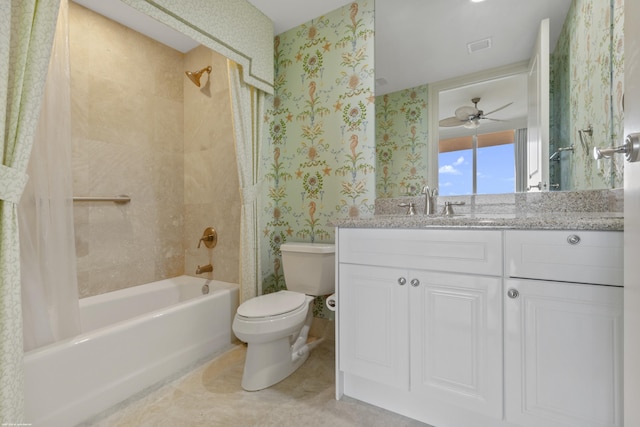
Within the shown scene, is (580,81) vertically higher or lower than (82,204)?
higher

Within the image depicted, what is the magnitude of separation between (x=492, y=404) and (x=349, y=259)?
740mm

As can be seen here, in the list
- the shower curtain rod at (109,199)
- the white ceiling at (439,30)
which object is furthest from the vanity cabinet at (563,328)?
the shower curtain rod at (109,199)

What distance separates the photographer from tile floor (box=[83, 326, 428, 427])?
4.13ft

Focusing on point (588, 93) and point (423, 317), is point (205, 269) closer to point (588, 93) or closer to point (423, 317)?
point (423, 317)

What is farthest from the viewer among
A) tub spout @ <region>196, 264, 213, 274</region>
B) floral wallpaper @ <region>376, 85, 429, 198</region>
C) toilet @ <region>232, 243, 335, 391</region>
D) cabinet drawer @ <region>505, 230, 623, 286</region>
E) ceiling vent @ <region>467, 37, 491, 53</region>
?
tub spout @ <region>196, 264, 213, 274</region>

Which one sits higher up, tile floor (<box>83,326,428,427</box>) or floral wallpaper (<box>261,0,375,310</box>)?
floral wallpaper (<box>261,0,375,310</box>)

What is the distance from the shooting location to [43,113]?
1213mm

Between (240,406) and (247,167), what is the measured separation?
55.0 inches

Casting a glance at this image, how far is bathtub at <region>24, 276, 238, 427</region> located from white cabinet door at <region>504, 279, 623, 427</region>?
1.61 m

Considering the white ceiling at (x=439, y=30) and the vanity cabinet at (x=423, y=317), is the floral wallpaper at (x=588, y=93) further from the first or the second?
the vanity cabinet at (x=423, y=317)

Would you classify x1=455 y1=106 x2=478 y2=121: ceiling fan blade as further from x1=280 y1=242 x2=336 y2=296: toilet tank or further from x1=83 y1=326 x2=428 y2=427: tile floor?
x1=83 y1=326 x2=428 y2=427: tile floor

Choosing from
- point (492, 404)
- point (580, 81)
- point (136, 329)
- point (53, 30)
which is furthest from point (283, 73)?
point (492, 404)

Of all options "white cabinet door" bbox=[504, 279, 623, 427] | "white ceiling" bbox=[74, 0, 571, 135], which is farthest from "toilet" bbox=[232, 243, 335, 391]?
"white ceiling" bbox=[74, 0, 571, 135]

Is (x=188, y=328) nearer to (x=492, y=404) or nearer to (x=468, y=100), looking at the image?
(x=492, y=404)
